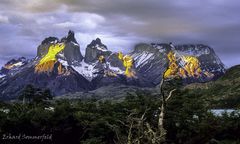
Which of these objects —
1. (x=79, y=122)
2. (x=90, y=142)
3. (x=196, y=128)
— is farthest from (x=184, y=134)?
(x=79, y=122)

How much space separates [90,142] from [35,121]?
19.9 m

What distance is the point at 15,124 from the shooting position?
77.7 metres

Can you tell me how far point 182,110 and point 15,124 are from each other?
27.9m

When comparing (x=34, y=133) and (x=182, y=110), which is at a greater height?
(x=182, y=110)

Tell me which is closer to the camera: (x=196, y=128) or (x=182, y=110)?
(x=196, y=128)

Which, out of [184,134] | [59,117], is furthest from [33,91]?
[184,134]

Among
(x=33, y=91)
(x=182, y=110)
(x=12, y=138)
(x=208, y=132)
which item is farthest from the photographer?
(x=33, y=91)

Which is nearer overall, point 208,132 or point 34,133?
point 208,132

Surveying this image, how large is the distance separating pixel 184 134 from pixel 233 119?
652 cm

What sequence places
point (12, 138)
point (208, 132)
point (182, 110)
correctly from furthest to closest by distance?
point (12, 138) < point (182, 110) < point (208, 132)

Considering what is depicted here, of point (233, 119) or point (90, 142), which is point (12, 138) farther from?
point (233, 119)

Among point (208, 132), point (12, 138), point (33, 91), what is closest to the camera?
point (208, 132)

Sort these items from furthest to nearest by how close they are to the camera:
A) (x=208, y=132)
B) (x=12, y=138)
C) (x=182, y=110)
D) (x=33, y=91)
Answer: (x=33, y=91) → (x=12, y=138) → (x=182, y=110) → (x=208, y=132)

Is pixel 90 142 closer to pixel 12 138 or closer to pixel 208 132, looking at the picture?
pixel 208 132
